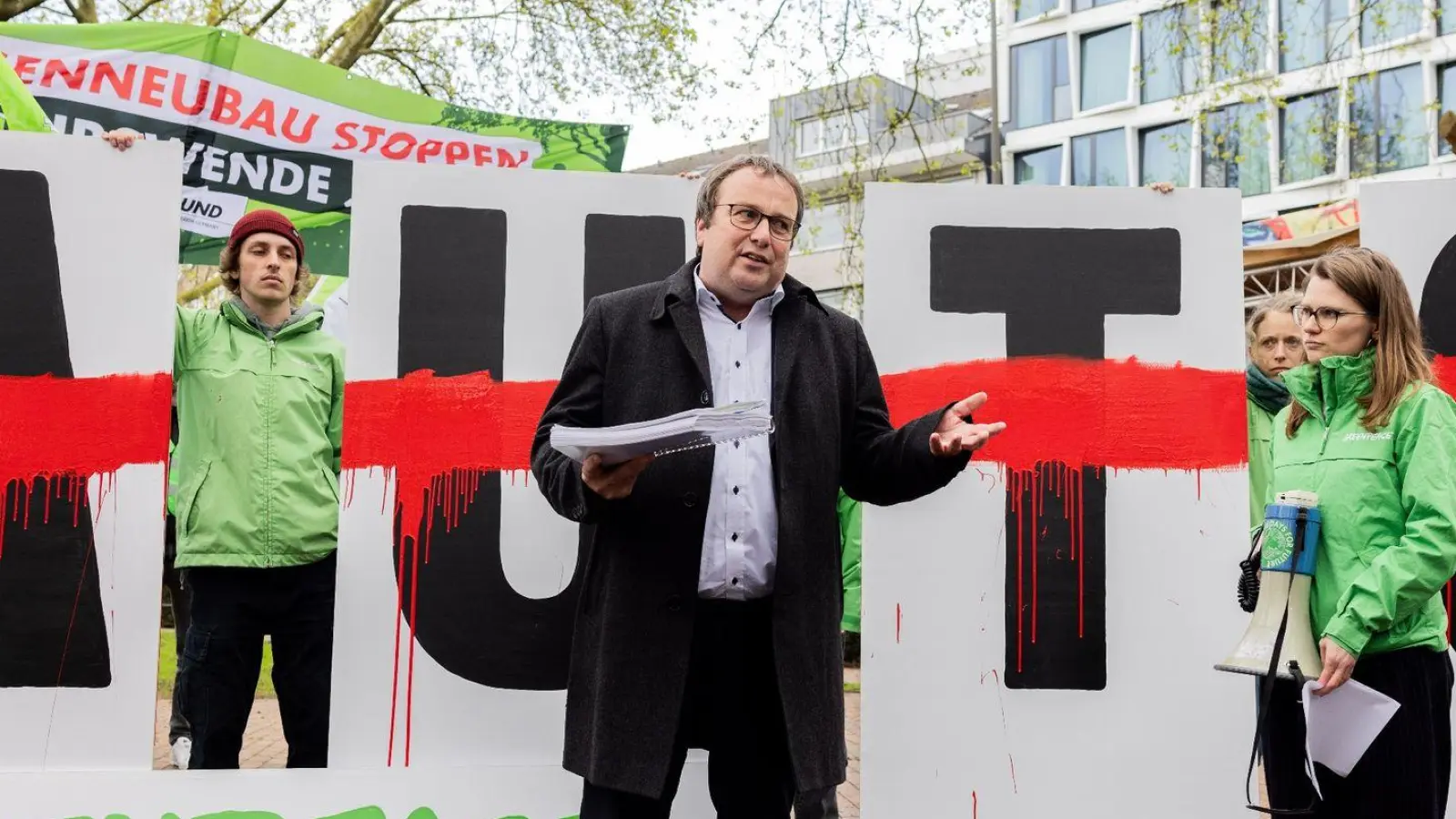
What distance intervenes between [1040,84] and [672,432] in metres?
35.0

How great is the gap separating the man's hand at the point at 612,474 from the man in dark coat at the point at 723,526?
6 centimetres

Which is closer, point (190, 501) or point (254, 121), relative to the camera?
point (190, 501)

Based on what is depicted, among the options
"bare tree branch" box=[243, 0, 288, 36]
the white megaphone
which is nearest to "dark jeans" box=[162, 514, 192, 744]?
the white megaphone

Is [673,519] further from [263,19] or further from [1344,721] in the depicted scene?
[263,19]

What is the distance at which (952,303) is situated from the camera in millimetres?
3879

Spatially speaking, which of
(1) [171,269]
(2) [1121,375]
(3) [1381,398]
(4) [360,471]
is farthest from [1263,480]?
(1) [171,269]

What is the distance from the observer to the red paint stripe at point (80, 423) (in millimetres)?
3615

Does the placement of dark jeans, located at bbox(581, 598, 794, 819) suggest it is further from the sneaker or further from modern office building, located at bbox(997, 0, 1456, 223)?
modern office building, located at bbox(997, 0, 1456, 223)

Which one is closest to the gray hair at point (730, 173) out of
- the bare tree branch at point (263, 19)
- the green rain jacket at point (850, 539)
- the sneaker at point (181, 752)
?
the green rain jacket at point (850, 539)

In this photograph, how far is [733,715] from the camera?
256 centimetres

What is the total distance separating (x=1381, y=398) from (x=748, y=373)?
137cm

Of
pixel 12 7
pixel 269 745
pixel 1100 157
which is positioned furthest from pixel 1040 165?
pixel 269 745

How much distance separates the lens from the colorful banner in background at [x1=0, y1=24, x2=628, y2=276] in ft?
22.9

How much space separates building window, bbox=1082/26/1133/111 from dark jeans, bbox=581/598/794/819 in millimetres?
33255
